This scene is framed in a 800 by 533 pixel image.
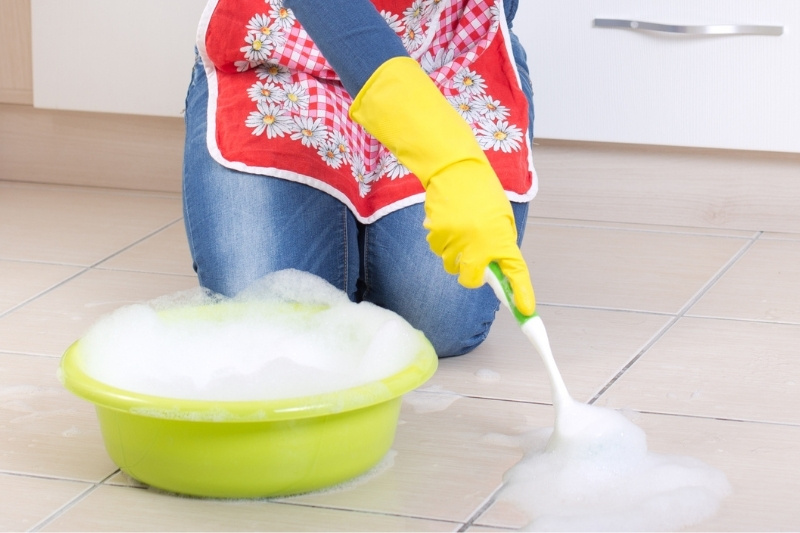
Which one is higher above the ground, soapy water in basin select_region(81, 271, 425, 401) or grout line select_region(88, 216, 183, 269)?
soapy water in basin select_region(81, 271, 425, 401)

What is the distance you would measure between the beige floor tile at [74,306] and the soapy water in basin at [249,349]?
0.86 feet

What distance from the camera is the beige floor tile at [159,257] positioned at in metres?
1.45

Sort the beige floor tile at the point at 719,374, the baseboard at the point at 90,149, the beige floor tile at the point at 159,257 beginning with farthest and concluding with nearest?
the baseboard at the point at 90,149
the beige floor tile at the point at 159,257
the beige floor tile at the point at 719,374

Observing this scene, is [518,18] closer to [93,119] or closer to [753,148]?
[753,148]

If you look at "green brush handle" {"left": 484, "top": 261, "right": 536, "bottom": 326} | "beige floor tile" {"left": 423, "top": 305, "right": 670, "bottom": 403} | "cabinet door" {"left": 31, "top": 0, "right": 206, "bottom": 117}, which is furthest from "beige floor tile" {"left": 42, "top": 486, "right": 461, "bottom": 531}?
"cabinet door" {"left": 31, "top": 0, "right": 206, "bottom": 117}

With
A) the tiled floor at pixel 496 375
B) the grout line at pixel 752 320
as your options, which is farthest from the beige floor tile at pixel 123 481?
the grout line at pixel 752 320

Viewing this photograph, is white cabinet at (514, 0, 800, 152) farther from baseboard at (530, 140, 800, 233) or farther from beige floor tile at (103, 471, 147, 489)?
beige floor tile at (103, 471, 147, 489)

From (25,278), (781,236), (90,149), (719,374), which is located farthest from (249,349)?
(90,149)

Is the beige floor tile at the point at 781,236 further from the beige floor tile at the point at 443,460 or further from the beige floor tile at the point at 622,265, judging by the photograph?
the beige floor tile at the point at 443,460

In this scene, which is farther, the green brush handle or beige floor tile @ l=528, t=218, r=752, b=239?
beige floor tile @ l=528, t=218, r=752, b=239

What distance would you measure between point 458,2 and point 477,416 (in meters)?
0.51

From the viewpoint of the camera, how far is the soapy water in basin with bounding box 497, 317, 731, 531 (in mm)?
773

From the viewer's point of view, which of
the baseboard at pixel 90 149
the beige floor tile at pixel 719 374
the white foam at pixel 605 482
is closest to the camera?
the white foam at pixel 605 482

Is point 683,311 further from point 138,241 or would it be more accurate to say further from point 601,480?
point 138,241
